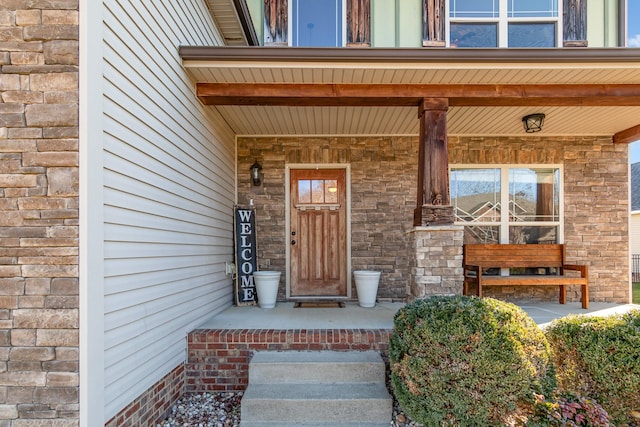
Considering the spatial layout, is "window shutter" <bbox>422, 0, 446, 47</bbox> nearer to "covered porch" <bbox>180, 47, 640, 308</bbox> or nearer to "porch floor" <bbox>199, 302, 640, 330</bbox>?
"covered porch" <bbox>180, 47, 640, 308</bbox>

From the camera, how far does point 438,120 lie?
348cm

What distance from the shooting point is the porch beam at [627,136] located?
→ 4686mm

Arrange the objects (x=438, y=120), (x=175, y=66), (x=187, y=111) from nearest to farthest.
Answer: (x=175, y=66), (x=187, y=111), (x=438, y=120)

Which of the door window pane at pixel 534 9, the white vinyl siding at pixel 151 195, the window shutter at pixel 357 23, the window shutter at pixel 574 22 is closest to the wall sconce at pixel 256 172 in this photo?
the white vinyl siding at pixel 151 195

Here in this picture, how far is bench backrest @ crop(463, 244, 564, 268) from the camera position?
4793 millimetres

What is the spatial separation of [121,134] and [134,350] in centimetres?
137

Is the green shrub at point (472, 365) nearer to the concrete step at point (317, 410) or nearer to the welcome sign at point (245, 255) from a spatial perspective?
the concrete step at point (317, 410)

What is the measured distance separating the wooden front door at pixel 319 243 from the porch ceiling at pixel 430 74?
4.21 feet

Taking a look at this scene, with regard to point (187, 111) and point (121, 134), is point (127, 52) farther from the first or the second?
point (187, 111)

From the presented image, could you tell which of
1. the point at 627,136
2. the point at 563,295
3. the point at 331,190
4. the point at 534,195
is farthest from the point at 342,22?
the point at 563,295

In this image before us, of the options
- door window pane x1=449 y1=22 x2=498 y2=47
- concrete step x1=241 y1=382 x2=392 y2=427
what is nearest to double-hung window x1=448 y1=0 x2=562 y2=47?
door window pane x1=449 y1=22 x2=498 y2=47

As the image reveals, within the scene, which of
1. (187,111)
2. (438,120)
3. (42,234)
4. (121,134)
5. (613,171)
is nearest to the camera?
(42,234)

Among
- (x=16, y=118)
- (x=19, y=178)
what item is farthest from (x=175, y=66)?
(x=19, y=178)

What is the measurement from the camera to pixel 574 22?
15.5 ft
